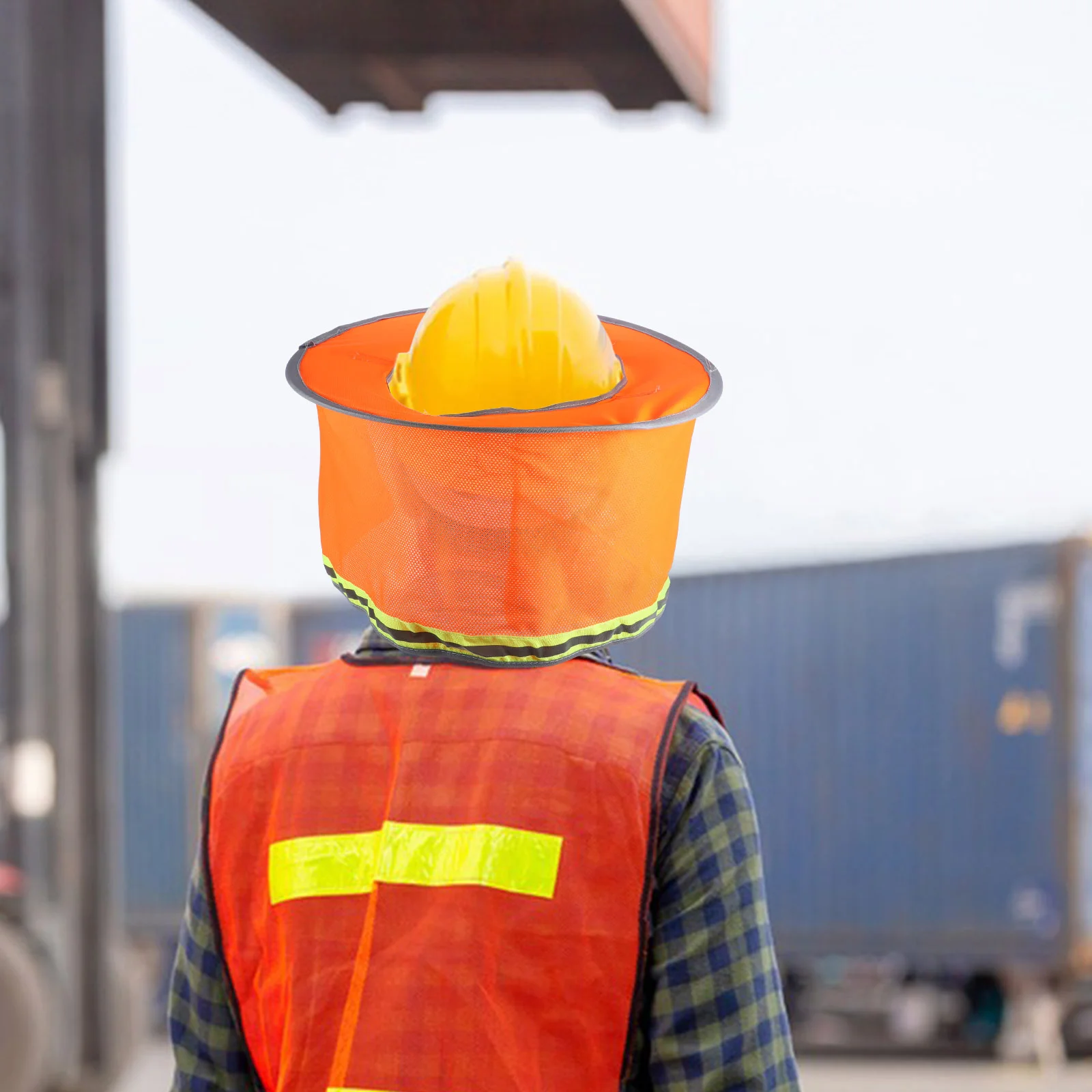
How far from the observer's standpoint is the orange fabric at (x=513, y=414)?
5.82ft

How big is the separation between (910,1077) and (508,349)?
→ 15.1 m

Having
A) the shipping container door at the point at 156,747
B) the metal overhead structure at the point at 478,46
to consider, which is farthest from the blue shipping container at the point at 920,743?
the metal overhead structure at the point at 478,46

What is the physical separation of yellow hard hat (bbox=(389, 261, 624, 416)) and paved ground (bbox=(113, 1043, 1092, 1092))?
42.5 feet

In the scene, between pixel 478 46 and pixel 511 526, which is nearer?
pixel 511 526

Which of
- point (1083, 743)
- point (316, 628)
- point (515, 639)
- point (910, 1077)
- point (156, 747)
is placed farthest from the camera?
→ point (316, 628)

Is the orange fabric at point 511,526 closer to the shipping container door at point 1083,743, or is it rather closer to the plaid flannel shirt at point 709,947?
the plaid flannel shirt at point 709,947

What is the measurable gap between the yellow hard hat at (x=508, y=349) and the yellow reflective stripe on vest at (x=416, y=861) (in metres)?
0.41

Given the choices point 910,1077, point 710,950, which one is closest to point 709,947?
point 710,950

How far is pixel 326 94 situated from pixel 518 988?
2696 mm

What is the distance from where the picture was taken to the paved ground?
14.8 metres

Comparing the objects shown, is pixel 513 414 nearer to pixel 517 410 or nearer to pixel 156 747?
pixel 517 410

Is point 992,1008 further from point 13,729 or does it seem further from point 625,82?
point 625,82

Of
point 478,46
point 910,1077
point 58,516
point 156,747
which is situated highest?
point 478,46

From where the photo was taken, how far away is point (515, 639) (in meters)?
1.77
